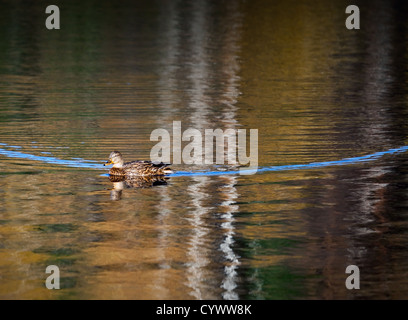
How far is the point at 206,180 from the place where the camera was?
14.9m

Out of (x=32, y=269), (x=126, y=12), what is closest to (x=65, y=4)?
(x=126, y=12)

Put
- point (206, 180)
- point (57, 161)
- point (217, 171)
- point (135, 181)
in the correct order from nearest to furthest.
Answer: point (206, 180)
point (135, 181)
point (217, 171)
point (57, 161)

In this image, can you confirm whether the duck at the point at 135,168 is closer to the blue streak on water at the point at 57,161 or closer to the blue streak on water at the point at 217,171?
the blue streak on water at the point at 217,171

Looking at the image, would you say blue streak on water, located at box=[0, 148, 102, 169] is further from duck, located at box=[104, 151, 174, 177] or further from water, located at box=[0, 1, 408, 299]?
duck, located at box=[104, 151, 174, 177]

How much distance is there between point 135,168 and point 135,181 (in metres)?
0.20

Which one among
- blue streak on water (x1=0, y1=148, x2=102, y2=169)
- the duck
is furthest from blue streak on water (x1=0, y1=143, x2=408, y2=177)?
the duck

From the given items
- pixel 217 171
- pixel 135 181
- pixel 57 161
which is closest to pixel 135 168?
pixel 135 181

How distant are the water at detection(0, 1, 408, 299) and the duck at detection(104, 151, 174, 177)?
0.66ft

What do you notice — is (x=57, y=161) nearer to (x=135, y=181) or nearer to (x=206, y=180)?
(x=135, y=181)

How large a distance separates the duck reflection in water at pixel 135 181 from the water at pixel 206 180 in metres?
0.05

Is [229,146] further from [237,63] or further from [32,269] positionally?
[237,63]

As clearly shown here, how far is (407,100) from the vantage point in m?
23.2

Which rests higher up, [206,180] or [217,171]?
[217,171]
